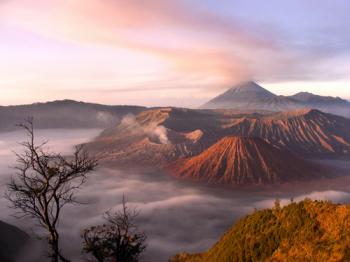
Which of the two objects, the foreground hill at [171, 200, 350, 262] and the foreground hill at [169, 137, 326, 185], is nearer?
the foreground hill at [171, 200, 350, 262]

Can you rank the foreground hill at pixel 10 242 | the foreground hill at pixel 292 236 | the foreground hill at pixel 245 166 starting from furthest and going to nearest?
the foreground hill at pixel 245 166
the foreground hill at pixel 10 242
the foreground hill at pixel 292 236

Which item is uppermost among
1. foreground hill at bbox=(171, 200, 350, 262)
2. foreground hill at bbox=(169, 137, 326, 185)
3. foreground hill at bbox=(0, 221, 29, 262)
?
foreground hill at bbox=(171, 200, 350, 262)

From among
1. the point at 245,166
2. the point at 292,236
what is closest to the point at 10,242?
the point at 292,236

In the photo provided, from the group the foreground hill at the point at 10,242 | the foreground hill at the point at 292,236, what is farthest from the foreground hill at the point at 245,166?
the foreground hill at the point at 292,236

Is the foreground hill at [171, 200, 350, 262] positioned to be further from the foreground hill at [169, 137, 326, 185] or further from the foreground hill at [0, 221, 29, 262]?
the foreground hill at [169, 137, 326, 185]

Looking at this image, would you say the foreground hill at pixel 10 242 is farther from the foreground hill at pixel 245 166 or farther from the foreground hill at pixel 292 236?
the foreground hill at pixel 245 166

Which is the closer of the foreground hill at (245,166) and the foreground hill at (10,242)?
the foreground hill at (10,242)

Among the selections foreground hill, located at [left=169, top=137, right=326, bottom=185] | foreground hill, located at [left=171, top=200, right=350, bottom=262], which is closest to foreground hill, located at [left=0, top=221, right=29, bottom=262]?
foreground hill, located at [left=171, top=200, right=350, bottom=262]
